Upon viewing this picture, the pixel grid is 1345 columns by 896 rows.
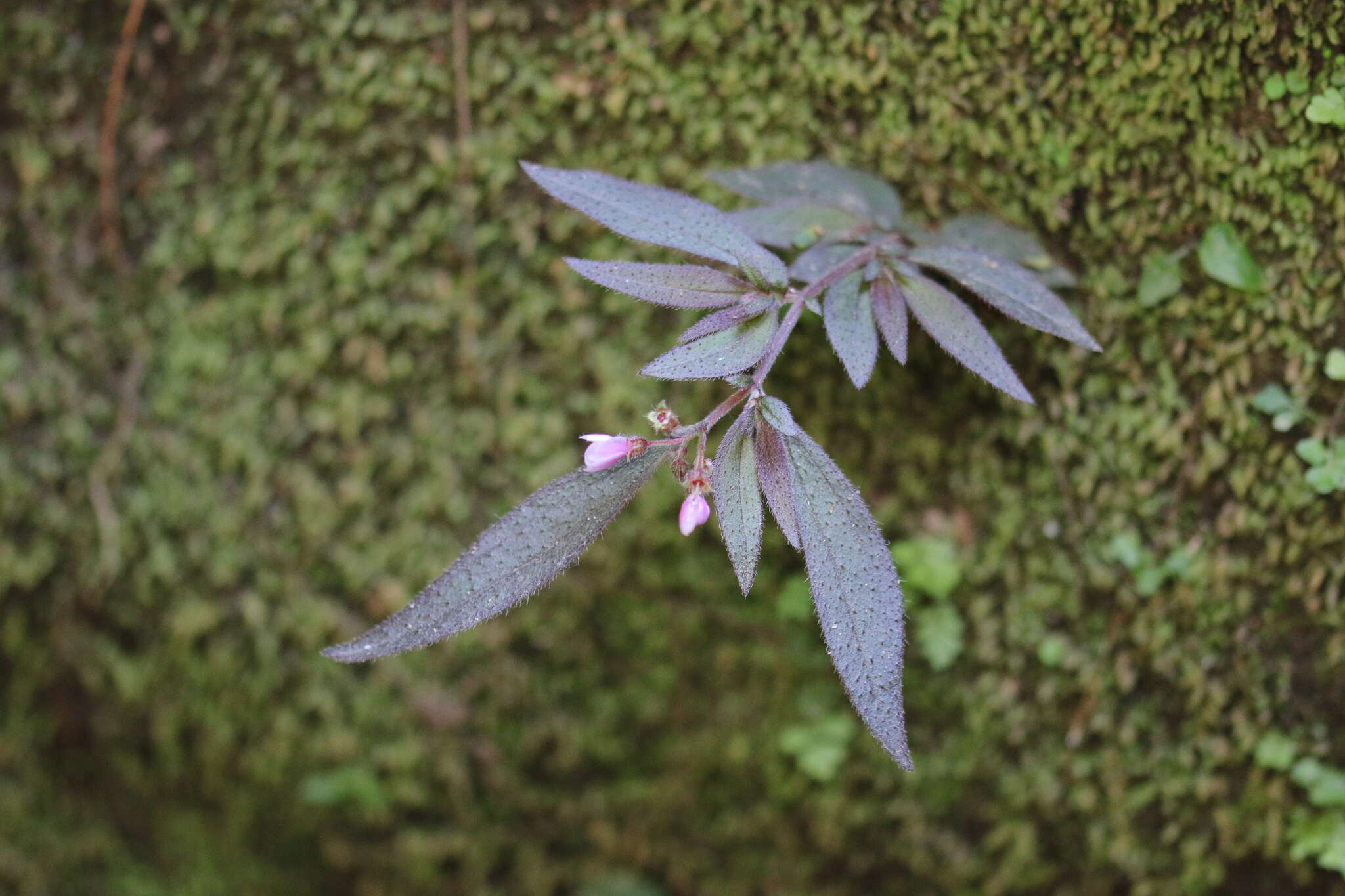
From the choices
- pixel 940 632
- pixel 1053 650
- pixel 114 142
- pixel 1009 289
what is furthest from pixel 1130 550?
pixel 114 142

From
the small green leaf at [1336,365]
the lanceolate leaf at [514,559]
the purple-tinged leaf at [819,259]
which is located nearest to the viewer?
the lanceolate leaf at [514,559]

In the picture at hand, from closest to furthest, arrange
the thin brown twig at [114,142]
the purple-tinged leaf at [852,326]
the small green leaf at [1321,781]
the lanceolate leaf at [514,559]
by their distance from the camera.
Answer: the lanceolate leaf at [514,559] < the purple-tinged leaf at [852,326] < the small green leaf at [1321,781] < the thin brown twig at [114,142]

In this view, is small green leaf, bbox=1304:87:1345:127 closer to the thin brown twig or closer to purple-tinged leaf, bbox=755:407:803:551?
purple-tinged leaf, bbox=755:407:803:551

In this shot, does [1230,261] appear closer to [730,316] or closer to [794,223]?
[794,223]

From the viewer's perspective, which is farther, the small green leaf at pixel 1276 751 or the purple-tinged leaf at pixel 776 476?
the small green leaf at pixel 1276 751

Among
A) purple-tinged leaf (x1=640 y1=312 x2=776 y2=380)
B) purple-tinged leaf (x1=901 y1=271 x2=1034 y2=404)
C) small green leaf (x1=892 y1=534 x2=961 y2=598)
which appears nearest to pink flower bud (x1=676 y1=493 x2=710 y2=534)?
purple-tinged leaf (x1=640 y1=312 x2=776 y2=380)

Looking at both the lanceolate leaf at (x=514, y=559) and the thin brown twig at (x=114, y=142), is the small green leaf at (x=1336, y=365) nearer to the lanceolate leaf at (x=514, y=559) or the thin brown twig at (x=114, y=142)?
the lanceolate leaf at (x=514, y=559)

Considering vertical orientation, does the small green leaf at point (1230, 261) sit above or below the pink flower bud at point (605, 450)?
above

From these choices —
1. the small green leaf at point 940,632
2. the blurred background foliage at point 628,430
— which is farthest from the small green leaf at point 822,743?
the small green leaf at point 940,632

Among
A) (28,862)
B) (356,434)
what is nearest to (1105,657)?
(356,434)
